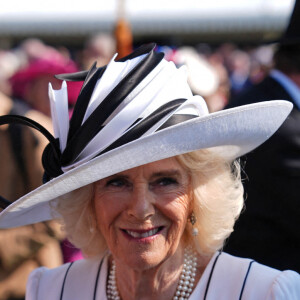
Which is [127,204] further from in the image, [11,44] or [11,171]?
[11,44]

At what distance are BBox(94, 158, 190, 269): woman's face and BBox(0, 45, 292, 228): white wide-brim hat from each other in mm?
178

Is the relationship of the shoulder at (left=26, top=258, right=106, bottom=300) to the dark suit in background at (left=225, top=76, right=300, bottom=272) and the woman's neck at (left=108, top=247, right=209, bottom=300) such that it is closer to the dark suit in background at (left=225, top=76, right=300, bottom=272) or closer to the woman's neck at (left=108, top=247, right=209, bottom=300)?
the woman's neck at (left=108, top=247, right=209, bottom=300)

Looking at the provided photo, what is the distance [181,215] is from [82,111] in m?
0.54

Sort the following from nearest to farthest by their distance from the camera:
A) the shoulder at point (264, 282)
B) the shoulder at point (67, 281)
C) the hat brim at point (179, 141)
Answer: the hat brim at point (179, 141) → the shoulder at point (264, 282) → the shoulder at point (67, 281)

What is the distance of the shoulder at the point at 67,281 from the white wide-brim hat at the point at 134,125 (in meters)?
0.43

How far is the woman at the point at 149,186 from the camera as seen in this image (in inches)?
86.0

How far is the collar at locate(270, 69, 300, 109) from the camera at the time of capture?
12.3 ft

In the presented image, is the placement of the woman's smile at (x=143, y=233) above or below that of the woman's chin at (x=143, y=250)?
above

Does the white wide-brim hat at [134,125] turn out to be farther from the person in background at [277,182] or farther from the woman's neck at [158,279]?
the person in background at [277,182]

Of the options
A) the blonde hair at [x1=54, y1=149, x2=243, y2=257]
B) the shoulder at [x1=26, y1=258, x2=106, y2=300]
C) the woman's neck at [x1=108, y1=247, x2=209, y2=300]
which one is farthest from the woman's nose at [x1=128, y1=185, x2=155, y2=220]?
the shoulder at [x1=26, y1=258, x2=106, y2=300]

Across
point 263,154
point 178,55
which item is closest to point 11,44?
point 178,55

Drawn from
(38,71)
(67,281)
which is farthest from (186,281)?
(38,71)

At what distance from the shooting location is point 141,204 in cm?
232

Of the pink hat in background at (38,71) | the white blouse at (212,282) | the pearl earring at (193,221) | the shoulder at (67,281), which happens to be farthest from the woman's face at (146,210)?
the pink hat in background at (38,71)
